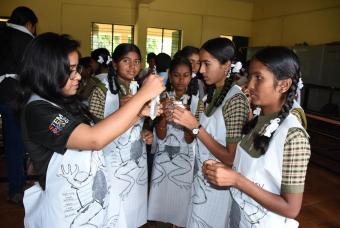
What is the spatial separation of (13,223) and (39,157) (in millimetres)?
1819

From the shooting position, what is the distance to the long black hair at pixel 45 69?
1.11m

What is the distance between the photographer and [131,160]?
75.3 inches

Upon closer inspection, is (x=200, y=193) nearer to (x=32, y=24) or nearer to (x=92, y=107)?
(x=92, y=107)

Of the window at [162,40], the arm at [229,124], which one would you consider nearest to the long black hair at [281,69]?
the arm at [229,124]

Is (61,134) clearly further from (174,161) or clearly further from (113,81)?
(174,161)

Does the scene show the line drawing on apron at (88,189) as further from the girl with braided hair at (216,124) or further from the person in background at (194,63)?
the person in background at (194,63)

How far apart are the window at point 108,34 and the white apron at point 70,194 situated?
339 inches

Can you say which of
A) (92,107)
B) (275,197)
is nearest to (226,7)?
(92,107)

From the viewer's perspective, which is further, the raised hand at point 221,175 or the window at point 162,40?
the window at point 162,40

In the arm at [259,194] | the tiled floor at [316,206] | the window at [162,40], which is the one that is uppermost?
the window at [162,40]

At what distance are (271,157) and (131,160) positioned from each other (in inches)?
40.8

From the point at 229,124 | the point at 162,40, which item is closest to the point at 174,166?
the point at 229,124

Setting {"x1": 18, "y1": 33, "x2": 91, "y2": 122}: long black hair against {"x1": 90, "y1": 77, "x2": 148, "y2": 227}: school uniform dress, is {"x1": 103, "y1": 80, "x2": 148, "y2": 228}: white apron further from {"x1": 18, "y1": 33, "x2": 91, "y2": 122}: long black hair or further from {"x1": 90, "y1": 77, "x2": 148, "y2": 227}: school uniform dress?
{"x1": 18, "y1": 33, "x2": 91, "y2": 122}: long black hair

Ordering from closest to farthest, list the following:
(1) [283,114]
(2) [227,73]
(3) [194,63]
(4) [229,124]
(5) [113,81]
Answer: (1) [283,114], (4) [229,124], (2) [227,73], (5) [113,81], (3) [194,63]
